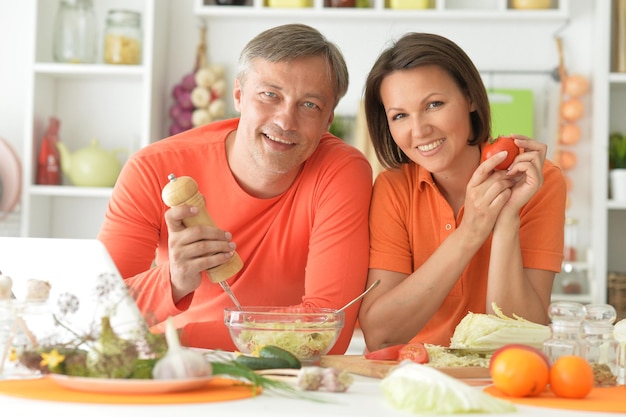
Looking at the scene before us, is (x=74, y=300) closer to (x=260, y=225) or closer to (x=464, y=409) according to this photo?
(x=464, y=409)

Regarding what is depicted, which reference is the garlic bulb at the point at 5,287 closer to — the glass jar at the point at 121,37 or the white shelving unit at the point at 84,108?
the white shelving unit at the point at 84,108

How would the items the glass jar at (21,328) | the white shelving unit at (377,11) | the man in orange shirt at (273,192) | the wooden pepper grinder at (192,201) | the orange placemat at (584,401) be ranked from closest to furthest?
the orange placemat at (584,401), the glass jar at (21,328), the wooden pepper grinder at (192,201), the man in orange shirt at (273,192), the white shelving unit at (377,11)

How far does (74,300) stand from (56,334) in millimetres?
58

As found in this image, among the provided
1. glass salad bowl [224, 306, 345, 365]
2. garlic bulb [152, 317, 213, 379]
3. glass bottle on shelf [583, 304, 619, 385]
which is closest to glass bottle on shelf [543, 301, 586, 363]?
glass bottle on shelf [583, 304, 619, 385]

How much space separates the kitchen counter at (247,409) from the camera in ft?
3.65

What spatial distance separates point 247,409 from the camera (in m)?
1.13

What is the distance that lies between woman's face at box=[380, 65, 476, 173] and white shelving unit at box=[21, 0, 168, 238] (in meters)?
1.88

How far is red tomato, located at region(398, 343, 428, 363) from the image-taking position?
1.52 m

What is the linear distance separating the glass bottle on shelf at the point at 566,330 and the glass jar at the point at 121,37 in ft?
9.35

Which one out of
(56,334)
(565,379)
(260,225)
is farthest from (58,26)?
(565,379)

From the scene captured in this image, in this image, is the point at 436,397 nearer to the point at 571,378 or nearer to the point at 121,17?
the point at 571,378

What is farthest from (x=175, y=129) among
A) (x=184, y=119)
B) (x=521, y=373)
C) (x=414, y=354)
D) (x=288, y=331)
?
(x=521, y=373)

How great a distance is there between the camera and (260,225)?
229 cm

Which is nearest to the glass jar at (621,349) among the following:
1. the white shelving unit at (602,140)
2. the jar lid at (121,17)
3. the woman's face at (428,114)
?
the woman's face at (428,114)
